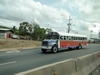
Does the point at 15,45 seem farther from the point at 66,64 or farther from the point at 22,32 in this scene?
the point at 22,32

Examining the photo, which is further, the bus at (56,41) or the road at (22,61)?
the bus at (56,41)

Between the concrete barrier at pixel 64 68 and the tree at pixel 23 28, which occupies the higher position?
the tree at pixel 23 28

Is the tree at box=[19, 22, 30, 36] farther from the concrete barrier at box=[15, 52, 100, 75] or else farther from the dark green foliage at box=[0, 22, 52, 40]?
the concrete barrier at box=[15, 52, 100, 75]

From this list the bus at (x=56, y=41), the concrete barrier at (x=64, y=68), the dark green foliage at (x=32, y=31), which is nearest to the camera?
the concrete barrier at (x=64, y=68)

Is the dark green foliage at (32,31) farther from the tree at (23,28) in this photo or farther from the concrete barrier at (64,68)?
the concrete barrier at (64,68)

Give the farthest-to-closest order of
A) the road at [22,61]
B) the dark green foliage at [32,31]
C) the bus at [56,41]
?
the dark green foliage at [32,31] < the bus at [56,41] < the road at [22,61]

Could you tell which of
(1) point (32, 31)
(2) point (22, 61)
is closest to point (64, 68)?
(2) point (22, 61)

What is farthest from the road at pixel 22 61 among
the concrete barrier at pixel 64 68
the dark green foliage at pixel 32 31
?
the dark green foliage at pixel 32 31

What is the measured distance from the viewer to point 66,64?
5.69 metres

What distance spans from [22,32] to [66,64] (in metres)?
66.5

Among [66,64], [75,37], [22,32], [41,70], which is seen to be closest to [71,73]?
[66,64]

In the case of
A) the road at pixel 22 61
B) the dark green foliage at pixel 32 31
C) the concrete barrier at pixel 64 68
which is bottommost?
the road at pixel 22 61

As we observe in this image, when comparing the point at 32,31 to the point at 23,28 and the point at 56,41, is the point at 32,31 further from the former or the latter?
the point at 56,41

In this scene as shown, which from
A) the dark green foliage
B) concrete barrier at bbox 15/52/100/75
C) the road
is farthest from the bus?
the dark green foliage
